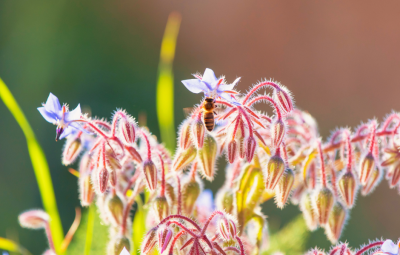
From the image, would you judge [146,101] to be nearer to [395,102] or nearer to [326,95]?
[326,95]

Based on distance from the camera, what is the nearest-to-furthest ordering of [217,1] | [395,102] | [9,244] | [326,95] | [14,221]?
[9,244] < [14,221] < [395,102] < [326,95] < [217,1]

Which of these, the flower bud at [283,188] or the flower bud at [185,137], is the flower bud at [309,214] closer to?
the flower bud at [283,188]

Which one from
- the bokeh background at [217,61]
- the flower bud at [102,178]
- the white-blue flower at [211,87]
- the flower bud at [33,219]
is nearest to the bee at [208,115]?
the white-blue flower at [211,87]

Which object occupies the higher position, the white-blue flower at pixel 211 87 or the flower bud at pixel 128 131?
the white-blue flower at pixel 211 87

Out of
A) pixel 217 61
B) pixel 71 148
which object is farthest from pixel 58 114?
pixel 217 61

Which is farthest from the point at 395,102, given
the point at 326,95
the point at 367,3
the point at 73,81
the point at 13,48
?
the point at 13,48

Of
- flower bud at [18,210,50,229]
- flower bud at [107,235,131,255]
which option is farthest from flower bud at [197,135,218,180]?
flower bud at [18,210,50,229]
